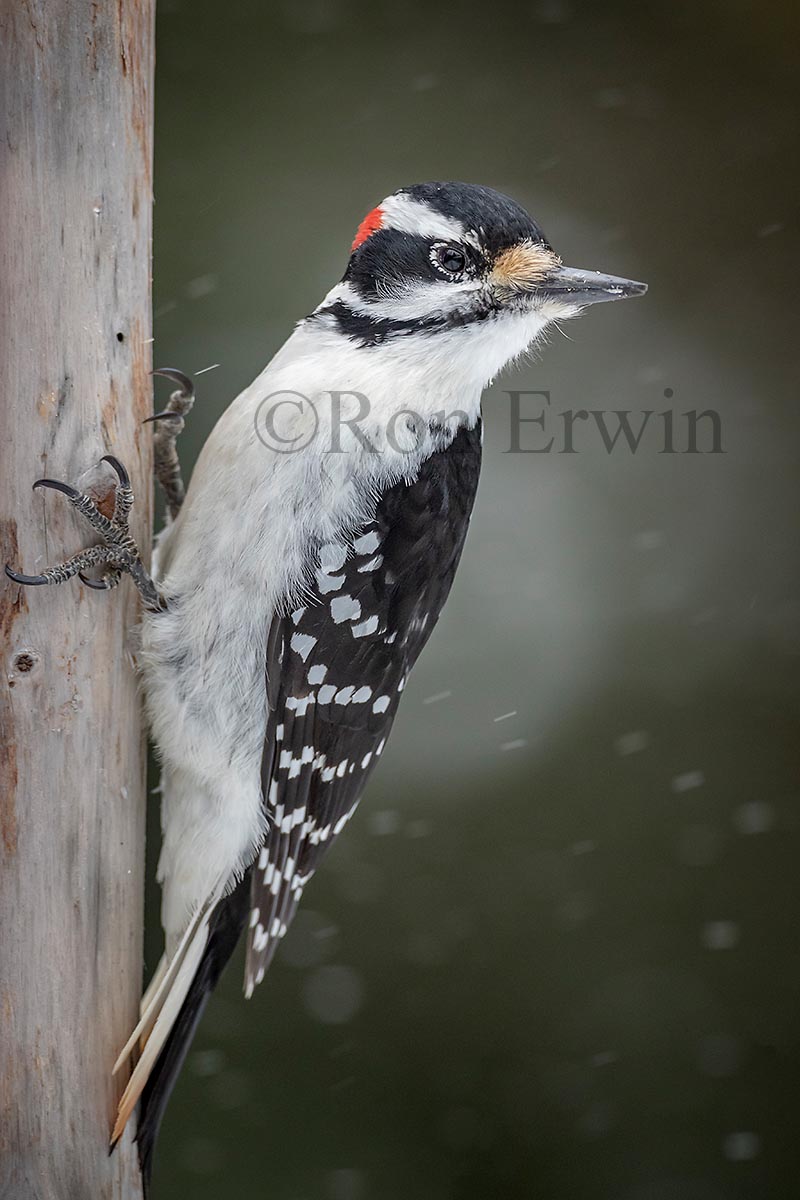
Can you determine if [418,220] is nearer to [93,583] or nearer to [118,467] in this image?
[118,467]

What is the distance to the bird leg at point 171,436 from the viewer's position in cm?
189

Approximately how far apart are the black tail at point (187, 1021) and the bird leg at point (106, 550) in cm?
59

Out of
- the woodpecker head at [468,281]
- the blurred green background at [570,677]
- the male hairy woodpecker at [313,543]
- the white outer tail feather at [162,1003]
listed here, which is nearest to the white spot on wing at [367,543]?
the male hairy woodpecker at [313,543]

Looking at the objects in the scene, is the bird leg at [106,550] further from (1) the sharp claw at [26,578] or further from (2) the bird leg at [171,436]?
(2) the bird leg at [171,436]

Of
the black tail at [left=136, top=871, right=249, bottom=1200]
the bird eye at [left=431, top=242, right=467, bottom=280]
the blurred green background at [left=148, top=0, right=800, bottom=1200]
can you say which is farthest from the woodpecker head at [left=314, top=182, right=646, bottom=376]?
the blurred green background at [left=148, top=0, right=800, bottom=1200]

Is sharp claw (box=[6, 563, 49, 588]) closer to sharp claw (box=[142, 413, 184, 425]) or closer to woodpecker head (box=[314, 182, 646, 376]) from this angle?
sharp claw (box=[142, 413, 184, 425])

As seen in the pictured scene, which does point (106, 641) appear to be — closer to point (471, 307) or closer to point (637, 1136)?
point (471, 307)

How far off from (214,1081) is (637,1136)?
115cm

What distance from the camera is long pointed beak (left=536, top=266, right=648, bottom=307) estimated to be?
169 centimetres

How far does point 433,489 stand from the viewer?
1774mm

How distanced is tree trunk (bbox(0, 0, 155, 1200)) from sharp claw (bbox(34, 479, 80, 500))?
1 centimetres

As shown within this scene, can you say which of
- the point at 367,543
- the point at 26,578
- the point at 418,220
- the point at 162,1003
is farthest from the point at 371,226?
the point at 162,1003

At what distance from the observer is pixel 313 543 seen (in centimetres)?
169

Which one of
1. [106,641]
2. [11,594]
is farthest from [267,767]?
[11,594]
